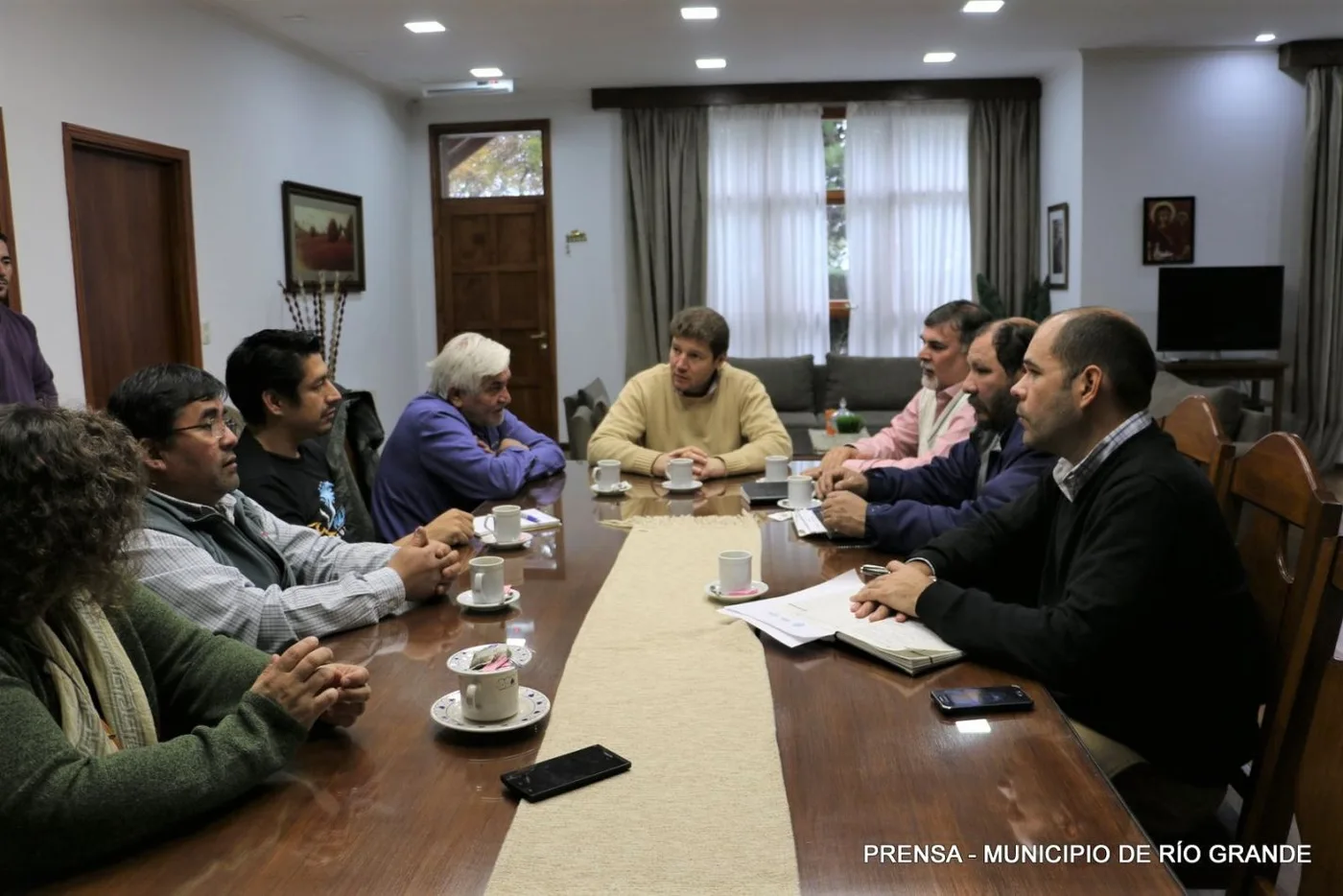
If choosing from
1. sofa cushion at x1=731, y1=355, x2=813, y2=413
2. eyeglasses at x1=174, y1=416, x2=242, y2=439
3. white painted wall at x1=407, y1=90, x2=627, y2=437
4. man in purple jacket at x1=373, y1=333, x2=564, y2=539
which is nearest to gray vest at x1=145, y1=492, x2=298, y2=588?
eyeglasses at x1=174, y1=416, x2=242, y2=439

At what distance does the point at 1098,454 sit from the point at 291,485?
1692 millimetres

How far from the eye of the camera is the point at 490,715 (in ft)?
4.45

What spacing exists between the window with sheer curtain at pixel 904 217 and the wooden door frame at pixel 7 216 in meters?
5.62

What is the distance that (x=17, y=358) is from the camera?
12.0 feet

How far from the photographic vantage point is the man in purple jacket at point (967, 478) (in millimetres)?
2250

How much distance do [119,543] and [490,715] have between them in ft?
1.55

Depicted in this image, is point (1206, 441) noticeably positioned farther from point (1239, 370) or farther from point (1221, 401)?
point (1239, 370)

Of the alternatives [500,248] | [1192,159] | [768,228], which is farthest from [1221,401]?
[500,248]

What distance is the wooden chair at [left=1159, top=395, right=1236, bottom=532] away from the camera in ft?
6.72

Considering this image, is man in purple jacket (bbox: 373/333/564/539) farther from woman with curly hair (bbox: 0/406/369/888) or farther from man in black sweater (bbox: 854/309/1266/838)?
woman with curly hair (bbox: 0/406/369/888)

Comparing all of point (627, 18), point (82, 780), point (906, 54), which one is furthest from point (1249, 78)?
point (82, 780)

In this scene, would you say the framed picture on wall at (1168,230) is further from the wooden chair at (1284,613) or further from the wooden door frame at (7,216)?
the wooden door frame at (7,216)

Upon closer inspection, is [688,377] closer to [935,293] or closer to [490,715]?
[490,715]

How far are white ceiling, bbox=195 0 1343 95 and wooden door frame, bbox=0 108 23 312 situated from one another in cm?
171
